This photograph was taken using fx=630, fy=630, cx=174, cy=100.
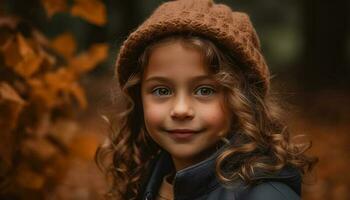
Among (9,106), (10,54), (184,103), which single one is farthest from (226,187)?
(10,54)

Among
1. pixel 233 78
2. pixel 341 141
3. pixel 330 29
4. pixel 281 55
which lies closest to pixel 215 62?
pixel 233 78

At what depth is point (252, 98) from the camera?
9.36ft

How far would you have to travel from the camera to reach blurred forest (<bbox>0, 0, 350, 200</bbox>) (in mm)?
3621

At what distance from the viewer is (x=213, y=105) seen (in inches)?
106

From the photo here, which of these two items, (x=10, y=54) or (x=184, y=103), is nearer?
(x=184, y=103)

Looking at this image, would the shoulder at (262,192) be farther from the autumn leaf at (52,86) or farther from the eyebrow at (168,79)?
the autumn leaf at (52,86)

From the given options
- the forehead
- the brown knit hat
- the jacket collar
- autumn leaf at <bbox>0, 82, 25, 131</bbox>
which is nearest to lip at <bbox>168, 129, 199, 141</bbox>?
the jacket collar

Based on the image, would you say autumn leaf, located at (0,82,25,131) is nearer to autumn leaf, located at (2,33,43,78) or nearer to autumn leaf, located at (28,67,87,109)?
autumn leaf, located at (2,33,43,78)

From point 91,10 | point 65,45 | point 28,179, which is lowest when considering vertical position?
point 28,179

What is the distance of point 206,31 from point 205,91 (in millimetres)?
257

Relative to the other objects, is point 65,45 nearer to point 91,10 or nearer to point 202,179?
point 91,10

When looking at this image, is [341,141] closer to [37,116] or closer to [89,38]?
[37,116]

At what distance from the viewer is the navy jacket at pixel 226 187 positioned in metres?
2.58

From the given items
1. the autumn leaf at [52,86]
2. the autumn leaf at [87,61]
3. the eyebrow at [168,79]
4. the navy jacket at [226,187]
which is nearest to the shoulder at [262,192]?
the navy jacket at [226,187]
